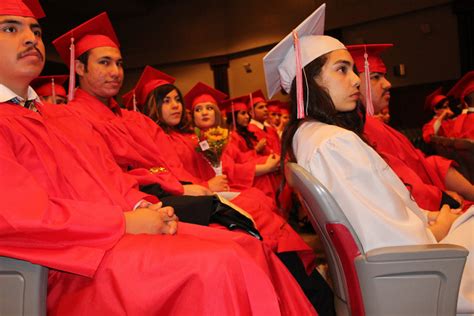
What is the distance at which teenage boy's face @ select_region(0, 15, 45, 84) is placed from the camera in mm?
1896

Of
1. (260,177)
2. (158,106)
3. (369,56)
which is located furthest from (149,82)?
(369,56)

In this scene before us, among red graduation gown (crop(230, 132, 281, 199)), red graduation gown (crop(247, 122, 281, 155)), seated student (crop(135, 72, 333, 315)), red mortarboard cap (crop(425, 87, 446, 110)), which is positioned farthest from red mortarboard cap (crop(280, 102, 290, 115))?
seated student (crop(135, 72, 333, 315))

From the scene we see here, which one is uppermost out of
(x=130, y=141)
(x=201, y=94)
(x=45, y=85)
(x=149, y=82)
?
(x=45, y=85)

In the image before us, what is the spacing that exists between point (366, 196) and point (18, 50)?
1.53m

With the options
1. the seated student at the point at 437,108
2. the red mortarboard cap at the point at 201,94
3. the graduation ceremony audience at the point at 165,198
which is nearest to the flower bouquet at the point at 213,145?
the graduation ceremony audience at the point at 165,198

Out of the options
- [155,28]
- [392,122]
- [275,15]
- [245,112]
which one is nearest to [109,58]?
[245,112]

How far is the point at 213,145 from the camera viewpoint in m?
3.80

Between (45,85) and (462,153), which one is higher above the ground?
(45,85)

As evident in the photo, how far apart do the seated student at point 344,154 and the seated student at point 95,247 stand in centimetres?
41

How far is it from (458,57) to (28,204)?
883 centimetres

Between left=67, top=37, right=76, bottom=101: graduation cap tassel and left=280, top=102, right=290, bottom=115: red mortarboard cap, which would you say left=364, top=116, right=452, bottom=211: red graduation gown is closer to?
left=67, top=37, right=76, bottom=101: graduation cap tassel

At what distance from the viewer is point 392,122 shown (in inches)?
371

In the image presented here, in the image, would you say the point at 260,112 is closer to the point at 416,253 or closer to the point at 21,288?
the point at 416,253

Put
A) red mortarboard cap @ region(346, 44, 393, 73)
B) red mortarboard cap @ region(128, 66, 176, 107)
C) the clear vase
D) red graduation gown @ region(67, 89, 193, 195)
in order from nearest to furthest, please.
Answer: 1. red graduation gown @ region(67, 89, 193, 195)
2. red mortarboard cap @ region(346, 44, 393, 73)
3. the clear vase
4. red mortarboard cap @ region(128, 66, 176, 107)
